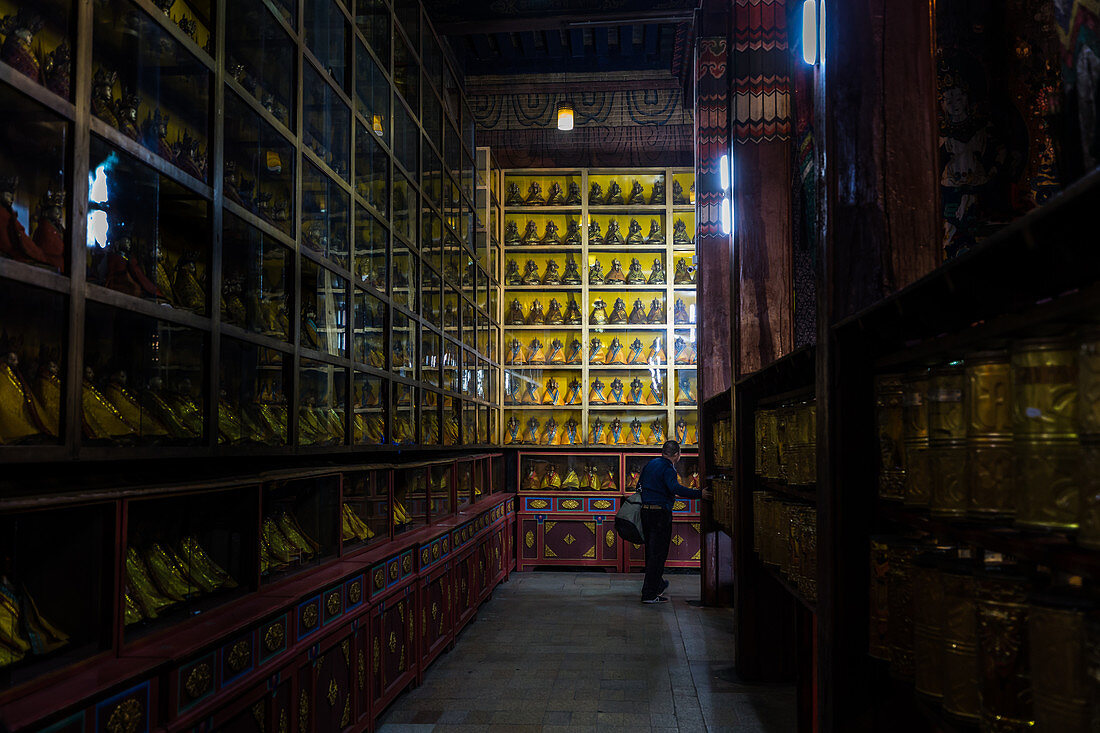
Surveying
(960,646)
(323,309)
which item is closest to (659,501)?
(323,309)

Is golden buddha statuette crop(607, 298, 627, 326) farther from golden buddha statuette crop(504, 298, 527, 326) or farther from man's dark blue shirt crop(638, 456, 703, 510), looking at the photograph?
man's dark blue shirt crop(638, 456, 703, 510)

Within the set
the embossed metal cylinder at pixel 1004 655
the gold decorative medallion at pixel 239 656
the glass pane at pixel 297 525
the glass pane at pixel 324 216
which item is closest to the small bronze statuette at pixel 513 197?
the glass pane at pixel 324 216

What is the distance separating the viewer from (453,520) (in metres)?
5.79

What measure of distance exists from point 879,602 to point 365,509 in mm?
2805

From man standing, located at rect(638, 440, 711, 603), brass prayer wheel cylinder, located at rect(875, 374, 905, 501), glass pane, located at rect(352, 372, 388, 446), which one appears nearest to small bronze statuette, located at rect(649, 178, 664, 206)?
man standing, located at rect(638, 440, 711, 603)

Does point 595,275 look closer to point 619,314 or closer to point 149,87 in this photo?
point 619,314

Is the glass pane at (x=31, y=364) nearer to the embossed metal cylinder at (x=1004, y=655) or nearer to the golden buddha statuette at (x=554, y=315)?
the embossed metal cylinder at (x=1004, y=655)

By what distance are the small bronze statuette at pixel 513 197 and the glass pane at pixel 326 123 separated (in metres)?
5.78

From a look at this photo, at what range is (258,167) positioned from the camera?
121 inches

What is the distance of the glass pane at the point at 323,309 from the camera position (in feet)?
11.6

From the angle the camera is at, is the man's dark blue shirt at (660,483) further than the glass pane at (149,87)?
Yes

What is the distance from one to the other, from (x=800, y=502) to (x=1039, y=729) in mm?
2051

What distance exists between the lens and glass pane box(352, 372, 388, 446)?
417 cm

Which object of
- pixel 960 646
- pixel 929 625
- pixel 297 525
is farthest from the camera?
pixel 297 525
